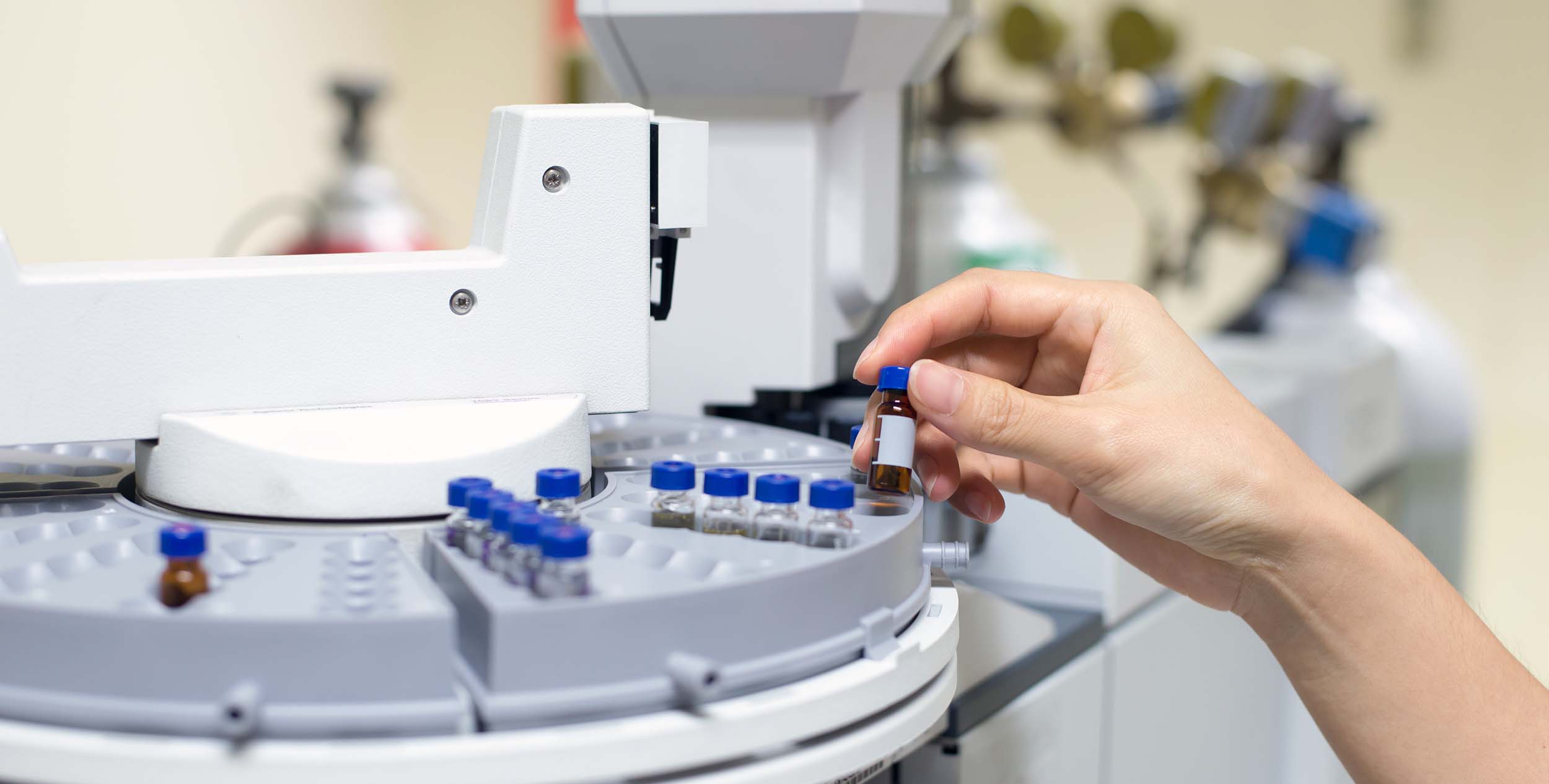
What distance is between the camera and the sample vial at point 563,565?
1.46 feet

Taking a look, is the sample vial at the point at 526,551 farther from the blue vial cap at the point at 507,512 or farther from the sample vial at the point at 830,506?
the sample vial at the point at 830,506

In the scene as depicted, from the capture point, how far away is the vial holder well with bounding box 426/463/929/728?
424 millimetres

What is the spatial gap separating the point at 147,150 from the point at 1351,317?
2014 millimetres

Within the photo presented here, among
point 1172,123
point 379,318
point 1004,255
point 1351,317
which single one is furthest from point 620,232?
point 1351,317

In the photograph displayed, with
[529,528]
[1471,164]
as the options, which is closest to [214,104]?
[529,528]

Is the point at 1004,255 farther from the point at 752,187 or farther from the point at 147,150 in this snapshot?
the point at 147,150

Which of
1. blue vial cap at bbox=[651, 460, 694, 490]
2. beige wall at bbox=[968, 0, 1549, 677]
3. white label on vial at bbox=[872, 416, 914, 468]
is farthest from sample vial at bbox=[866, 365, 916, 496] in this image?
beige wall at bbox=[968, 0, 1549, 677]

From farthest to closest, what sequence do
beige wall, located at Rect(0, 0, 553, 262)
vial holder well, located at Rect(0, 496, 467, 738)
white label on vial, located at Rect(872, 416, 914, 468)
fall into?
1. beige wall, located at Rect(0, 0, 553, 262)
2. white label on vial, located at Rect(872, 416, 914, 468)
3. vial holder well, located at Rect(0, 496, 467, 738)

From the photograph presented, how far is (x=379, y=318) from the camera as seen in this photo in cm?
60

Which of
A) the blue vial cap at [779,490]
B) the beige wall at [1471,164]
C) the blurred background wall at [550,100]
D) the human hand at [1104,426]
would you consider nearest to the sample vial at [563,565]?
the blue vial cap at [779,490]

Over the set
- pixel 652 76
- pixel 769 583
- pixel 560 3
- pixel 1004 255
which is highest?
pixel 560 3

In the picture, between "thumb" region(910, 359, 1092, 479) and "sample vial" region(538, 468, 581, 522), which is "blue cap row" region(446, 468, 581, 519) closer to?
"sample vial" region(538, 468, 581, 522)

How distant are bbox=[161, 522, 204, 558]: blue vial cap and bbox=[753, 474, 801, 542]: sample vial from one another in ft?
0.72

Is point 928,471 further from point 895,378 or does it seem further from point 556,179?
point 556,179
